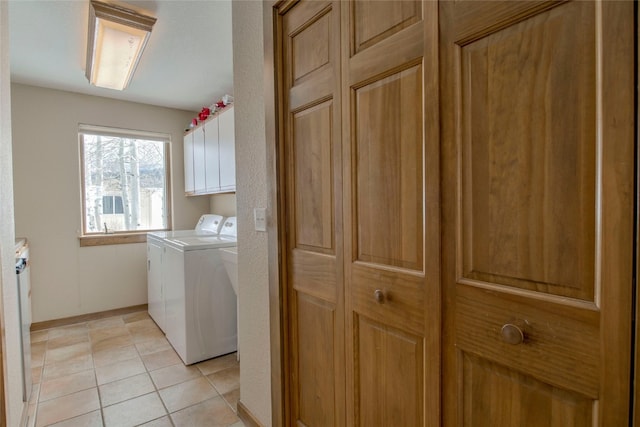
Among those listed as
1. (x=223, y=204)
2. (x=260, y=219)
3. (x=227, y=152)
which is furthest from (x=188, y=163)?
(x=260, y=219)

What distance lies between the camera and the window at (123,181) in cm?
335

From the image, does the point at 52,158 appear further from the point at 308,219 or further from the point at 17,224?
the point at 308,219

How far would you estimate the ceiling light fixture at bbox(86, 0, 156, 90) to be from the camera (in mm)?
1801

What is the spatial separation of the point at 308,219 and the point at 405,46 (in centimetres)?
69

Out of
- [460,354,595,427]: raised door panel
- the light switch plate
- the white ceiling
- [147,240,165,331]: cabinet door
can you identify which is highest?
the white ceiling

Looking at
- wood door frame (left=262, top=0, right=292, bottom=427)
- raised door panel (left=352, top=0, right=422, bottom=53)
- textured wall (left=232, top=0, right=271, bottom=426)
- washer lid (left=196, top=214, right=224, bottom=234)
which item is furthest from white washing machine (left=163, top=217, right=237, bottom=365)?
raised door panel (left=352, top=0, right=422, bottom=53)

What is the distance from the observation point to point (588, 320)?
23.3 inches

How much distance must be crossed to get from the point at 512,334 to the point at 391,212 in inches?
16.8

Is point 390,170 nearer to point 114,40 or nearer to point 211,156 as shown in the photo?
point 114,40

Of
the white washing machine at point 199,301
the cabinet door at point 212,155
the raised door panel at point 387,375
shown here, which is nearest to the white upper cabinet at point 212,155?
the cabinet door at point 212,155

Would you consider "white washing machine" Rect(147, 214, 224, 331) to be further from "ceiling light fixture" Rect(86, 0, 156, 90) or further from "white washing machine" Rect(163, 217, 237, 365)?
"ceiling light fixture" Rect(86, 0, 156, 90)

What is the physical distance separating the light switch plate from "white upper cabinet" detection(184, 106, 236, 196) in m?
1.11

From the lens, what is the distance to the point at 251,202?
5.23 ft

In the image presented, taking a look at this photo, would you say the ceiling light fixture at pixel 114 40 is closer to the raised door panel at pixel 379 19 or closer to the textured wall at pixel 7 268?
the textured wall at pixel 7 268
